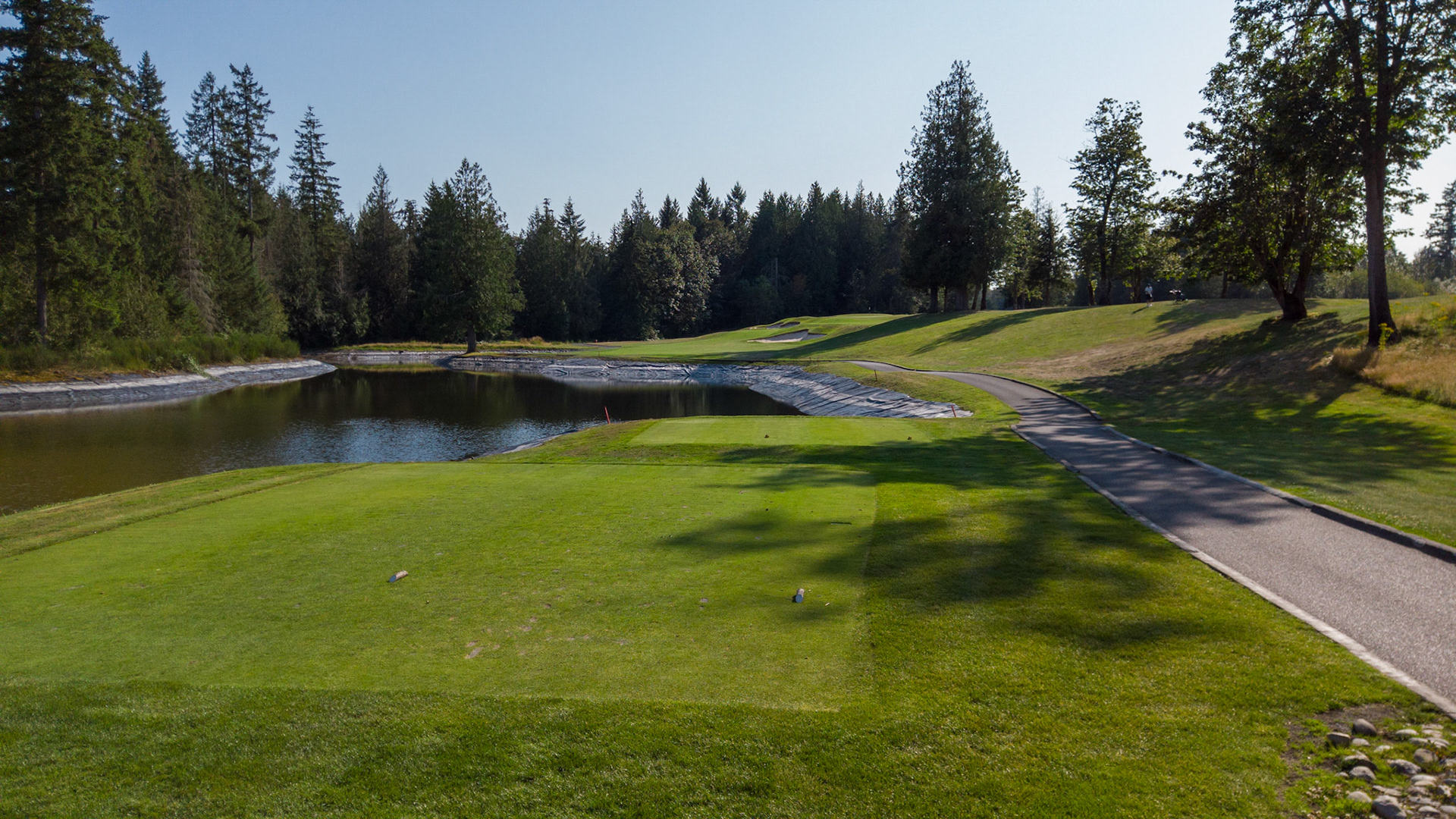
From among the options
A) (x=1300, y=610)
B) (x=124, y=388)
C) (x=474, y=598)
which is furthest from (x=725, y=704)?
(x=124, y=388)

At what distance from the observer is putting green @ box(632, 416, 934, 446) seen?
56.7 feet

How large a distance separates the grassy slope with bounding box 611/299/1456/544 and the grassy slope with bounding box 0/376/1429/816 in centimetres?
501

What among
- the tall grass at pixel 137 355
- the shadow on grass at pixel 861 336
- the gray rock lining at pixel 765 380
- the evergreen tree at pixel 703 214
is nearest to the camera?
the gray rock lining at pixel 765 380

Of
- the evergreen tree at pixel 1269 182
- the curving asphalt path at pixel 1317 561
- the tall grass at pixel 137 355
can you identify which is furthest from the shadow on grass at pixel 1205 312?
the tall grass at pixel 137 355

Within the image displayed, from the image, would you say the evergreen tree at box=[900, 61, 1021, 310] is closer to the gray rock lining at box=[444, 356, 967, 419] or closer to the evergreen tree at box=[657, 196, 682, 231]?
the gray rock lining at box=[444, 356, 967, 419]

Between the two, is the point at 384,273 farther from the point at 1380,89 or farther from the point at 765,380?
the point at 1380,89

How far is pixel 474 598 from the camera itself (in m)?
6.58

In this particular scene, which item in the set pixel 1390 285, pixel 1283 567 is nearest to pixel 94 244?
pixel 1283 567

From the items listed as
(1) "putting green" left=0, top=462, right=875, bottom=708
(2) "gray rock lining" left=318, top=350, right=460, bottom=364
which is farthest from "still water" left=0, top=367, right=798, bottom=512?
(2) "gray rock lining" left=318, top=350, right=460, bottom=364

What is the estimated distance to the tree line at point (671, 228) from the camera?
22578 millimetres

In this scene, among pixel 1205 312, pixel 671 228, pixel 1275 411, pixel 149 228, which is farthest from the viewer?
pixel 671 228

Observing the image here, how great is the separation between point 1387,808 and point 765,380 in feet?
143

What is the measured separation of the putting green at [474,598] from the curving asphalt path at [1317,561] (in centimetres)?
373

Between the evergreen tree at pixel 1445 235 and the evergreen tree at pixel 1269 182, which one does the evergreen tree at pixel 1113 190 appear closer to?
the evergreen tree at pixel 1269 182
